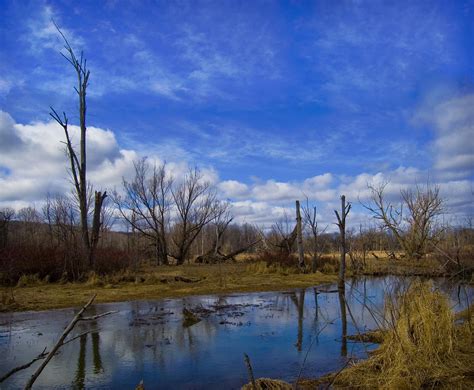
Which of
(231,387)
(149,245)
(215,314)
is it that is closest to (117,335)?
(215,314)

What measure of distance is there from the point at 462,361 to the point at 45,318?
10359mm

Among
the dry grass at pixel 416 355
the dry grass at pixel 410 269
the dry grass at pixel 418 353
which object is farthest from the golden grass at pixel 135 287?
the dry grass at pixel 418 353

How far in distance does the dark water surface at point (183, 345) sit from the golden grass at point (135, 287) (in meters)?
1.67

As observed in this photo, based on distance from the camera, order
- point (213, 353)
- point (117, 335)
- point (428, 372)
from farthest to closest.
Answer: point (117, 335)
point (213, 353)
point (428, 372)

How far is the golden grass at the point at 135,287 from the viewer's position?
15.1 metres

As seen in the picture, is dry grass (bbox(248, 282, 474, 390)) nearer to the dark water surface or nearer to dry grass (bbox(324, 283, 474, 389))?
dry grass (bbox(324, 283, 474, 389))

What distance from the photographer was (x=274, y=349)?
859cm

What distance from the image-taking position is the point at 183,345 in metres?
8.84

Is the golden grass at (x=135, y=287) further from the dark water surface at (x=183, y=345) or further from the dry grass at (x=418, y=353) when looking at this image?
the dry grass at (x=418, y=353)

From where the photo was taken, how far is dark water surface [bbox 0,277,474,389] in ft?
22.5

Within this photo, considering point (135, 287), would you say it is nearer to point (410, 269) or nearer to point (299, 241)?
point (299, 241)

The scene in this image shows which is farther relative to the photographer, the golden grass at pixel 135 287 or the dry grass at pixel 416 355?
the golden grass at pixel 135 287

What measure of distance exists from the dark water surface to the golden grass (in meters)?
1.67

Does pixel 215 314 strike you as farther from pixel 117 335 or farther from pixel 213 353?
pixel 213 353
